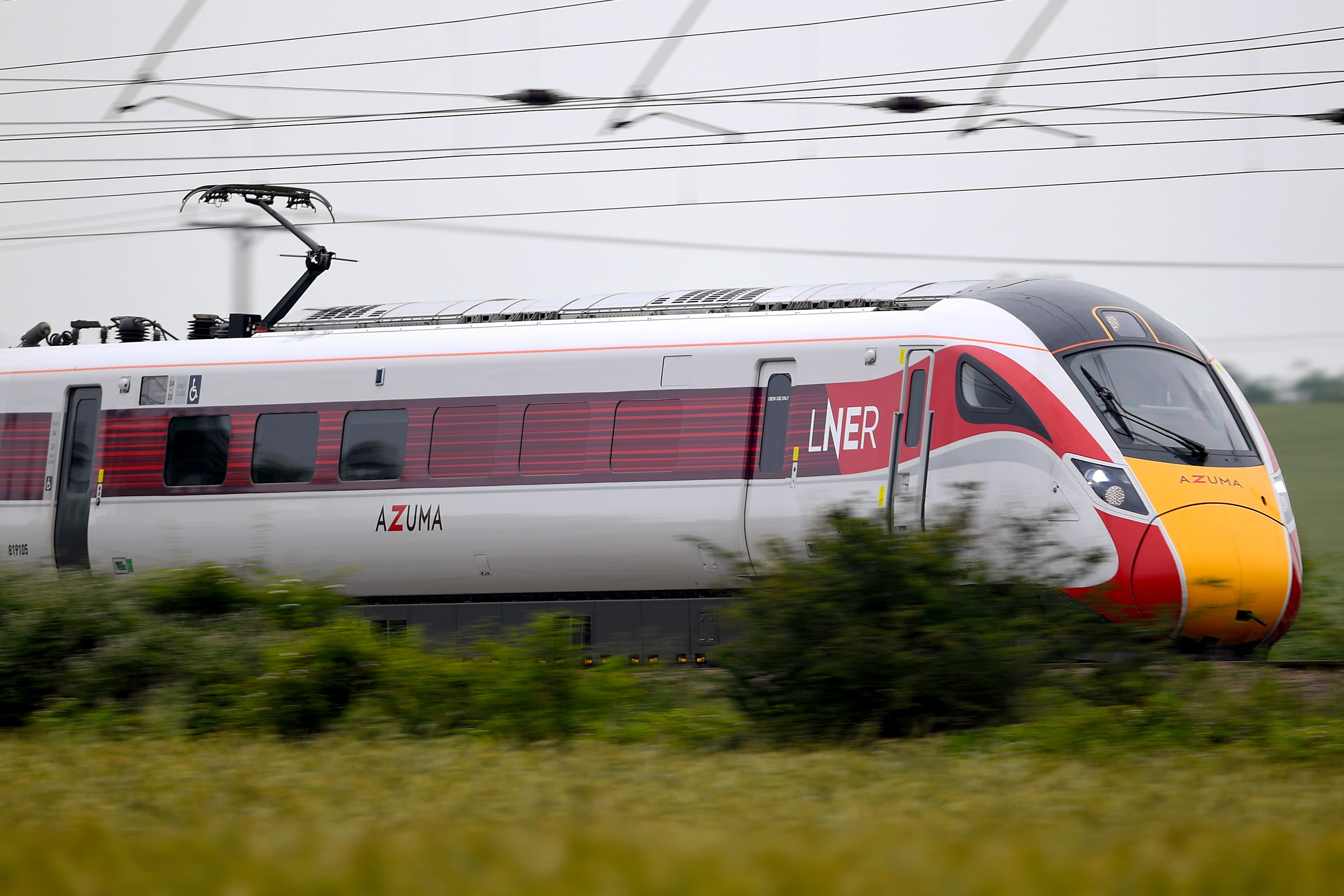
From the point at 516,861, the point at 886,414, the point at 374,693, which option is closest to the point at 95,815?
the point at 516,861

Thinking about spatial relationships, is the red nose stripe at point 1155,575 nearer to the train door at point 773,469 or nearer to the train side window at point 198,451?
the train door at point 773,469

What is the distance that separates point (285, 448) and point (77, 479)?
2419 millimetres

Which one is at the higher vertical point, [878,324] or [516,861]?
[878,324]

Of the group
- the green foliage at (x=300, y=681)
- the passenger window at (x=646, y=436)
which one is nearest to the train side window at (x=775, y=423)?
the passenger window at (x=646, y=436)

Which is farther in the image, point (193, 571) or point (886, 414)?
point (886, 414)

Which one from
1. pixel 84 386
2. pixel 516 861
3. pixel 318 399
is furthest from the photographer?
pixel 84 386

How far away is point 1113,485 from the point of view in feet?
32.3

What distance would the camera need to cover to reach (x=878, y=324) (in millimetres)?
10820

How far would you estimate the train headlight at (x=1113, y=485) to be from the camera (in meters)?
9.76

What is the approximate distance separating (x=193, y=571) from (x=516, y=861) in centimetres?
634

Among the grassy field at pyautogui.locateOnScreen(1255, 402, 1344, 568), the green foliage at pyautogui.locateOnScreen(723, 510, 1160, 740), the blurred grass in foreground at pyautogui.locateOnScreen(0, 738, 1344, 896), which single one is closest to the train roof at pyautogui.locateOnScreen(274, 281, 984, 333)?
the green foliage at pyautogui.locateOnScreen(723, 510, 1160, 740)

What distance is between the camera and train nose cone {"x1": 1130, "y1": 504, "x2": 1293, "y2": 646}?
9547 mm

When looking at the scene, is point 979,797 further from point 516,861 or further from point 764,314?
point 764,314

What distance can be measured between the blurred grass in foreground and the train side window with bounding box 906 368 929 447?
14.3 feet
